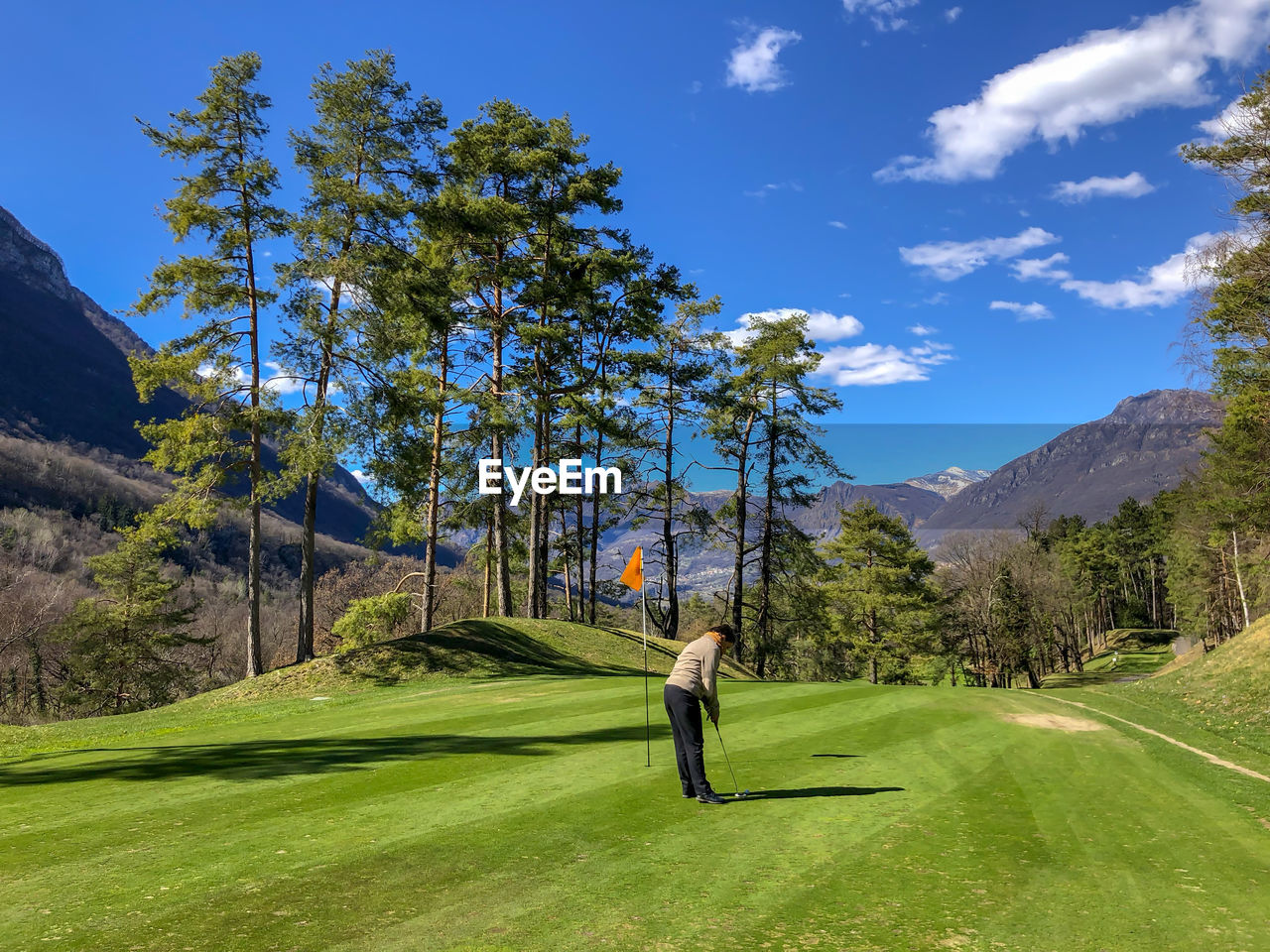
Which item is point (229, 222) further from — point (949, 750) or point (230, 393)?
point (949, 750)

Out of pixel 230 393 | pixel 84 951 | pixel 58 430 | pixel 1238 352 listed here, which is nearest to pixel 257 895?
pixel 84 951

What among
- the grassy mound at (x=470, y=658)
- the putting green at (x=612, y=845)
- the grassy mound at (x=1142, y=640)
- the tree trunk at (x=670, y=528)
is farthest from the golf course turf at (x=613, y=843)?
the grassy mound at (x=1142, y=640)

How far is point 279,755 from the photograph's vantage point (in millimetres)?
8602

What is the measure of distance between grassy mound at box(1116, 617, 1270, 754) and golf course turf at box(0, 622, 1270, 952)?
4232 mm

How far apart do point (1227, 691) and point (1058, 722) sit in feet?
25.6

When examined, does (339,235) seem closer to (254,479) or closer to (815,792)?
(254,479)

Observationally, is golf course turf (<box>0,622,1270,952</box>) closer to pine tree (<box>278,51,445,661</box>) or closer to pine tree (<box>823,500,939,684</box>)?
pine tree (<box>278,51,445,661</box>)

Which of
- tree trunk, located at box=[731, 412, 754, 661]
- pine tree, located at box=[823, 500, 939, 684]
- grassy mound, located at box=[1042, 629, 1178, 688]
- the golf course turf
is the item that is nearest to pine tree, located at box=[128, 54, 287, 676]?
the golf course turf

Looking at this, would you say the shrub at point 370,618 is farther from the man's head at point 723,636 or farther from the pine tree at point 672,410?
the man's head at point 723,636

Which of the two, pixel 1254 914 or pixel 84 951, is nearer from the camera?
pixel 84 951

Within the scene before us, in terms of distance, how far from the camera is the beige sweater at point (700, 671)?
697 centimetres

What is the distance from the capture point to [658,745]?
9.38 m

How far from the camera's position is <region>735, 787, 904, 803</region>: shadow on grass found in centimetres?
712

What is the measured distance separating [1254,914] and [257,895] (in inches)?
240
